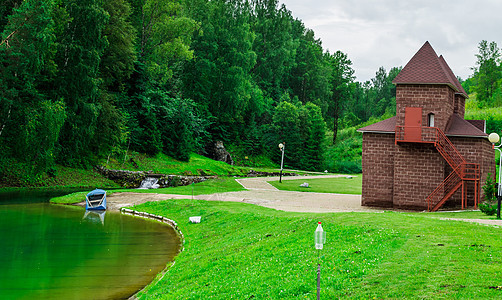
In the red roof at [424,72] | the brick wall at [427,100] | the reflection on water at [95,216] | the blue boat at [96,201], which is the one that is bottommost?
the reflection on water at [95,216]

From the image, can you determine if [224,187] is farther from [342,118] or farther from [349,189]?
[342,118]

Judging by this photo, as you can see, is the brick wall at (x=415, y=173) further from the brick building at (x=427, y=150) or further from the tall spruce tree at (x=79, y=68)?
the tall spruce tree at (x=79, y=68)

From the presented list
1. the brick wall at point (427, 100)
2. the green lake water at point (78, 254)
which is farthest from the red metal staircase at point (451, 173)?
the green lake water at point (78, 254)

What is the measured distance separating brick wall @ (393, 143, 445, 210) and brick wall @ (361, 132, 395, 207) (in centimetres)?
71

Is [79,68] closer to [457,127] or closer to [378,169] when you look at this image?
[378,169]

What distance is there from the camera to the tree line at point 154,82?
39.5 meters

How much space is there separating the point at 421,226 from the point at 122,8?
46158mm

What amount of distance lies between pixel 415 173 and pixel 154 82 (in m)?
42.5

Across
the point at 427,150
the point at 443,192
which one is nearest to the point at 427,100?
the point at 427,150

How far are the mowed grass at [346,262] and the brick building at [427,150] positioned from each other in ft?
38.7

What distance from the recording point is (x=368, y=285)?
10352 mm

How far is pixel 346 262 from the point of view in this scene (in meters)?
12.2

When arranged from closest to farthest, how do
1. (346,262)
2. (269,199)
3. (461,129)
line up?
1. (346,262)
2. (461,129)
3. (269,199)

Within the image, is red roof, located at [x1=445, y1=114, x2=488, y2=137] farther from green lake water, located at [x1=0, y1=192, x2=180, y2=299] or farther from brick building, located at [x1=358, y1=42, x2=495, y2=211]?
green lake water, located at [x1=0, y1=192, x2=180, y2=299]
